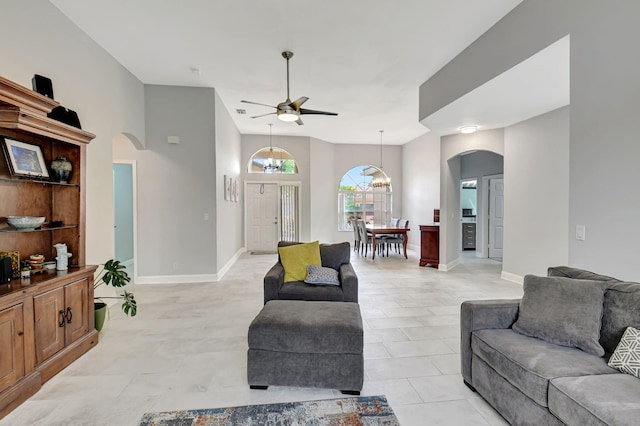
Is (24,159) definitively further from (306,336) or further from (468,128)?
(468,128)

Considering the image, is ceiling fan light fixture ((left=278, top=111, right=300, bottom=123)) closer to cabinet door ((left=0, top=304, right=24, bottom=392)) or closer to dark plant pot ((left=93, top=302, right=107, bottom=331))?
dark plant pot ((left=93, top=302, right=107, bottom=331))

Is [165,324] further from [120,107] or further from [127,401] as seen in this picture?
[120,107]

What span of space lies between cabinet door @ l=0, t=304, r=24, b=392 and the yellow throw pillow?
6.91 ft

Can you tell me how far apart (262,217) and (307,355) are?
22.2 ft

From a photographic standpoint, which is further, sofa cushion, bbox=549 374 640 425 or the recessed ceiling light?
the recessed ceiling light

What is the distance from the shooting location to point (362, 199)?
961 cm

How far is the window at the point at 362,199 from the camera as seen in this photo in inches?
372

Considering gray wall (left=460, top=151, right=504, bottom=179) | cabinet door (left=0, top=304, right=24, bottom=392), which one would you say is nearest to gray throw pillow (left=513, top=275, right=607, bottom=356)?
cabinet door (left=0, top=304, right=24, bottom=392)

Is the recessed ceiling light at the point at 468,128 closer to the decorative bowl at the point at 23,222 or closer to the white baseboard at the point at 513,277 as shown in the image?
the white baseboard at the point at 513,277

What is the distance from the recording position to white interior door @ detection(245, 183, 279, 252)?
28.2ft

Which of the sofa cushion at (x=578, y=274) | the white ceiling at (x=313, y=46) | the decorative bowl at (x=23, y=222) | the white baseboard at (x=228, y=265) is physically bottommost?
the white baseboard at (x=228, y=265)

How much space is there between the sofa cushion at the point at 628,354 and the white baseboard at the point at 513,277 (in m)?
3.94

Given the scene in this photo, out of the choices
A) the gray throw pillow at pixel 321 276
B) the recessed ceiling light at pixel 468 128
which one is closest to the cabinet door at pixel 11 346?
the gray throw pillow at pixel 321 276

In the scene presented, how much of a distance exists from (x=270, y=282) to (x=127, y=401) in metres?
1.42
